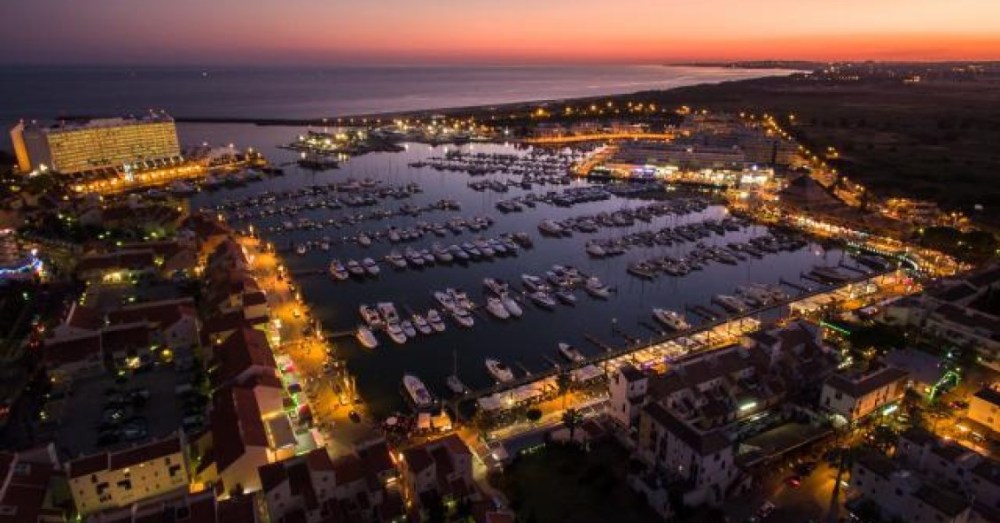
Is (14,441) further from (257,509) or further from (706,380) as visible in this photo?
(706,380)

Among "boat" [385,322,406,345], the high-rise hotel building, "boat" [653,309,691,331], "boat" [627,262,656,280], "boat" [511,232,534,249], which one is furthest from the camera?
the high-rise hotel building

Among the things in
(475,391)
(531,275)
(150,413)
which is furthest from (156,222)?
(475,391)

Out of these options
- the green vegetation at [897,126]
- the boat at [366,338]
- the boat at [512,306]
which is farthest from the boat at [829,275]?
the boat at [366,338]

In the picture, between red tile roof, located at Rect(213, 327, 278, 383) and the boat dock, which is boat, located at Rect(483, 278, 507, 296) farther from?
red tile roof, located at Rect(213, 327, 278, 383)

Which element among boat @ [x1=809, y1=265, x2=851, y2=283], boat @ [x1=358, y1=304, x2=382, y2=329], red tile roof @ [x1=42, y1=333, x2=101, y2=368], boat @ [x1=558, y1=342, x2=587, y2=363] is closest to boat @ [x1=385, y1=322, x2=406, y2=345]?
boat @ [x1=358, y1=304, x2=382, y2=329]

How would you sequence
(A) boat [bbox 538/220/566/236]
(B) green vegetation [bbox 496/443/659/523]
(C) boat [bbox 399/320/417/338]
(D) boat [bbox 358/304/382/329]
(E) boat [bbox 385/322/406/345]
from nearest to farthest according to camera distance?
(B) green vegetation [bbox 496/443/659/523] < (E) boat [bbox 385/322/406/345] < (C) boat [bbox 399/320/417/338] < (D) boat [bbox 358/304/382/329] < (A) boat [bbox 538/220/566/236]

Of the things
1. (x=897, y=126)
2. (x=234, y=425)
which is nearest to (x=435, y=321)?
(x=234, y=425)
